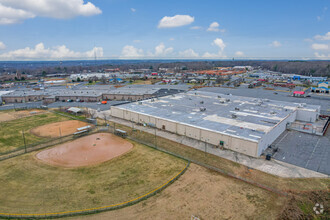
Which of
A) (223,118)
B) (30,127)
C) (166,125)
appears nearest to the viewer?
(166,125)

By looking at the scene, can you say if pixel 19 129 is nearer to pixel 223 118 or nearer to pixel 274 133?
pixel 223 118

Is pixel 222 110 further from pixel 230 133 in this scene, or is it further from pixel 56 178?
pixel 56 178

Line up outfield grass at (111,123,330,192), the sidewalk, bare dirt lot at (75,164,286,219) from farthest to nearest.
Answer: the sidewalk < outfield grass at (111,123,330,192) < bare dirt lot at (75,164,286,219)

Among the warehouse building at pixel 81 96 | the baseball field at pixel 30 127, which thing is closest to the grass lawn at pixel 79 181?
the baseball field at pixel 30 127

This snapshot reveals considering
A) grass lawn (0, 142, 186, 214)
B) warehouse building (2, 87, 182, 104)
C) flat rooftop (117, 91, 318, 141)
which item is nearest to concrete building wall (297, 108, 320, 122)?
flat rooftop (117, 91, 318, 141)

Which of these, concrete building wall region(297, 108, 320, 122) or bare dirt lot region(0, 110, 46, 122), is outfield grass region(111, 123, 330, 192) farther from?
bare dirt lot region(0, 110, 46, 122)

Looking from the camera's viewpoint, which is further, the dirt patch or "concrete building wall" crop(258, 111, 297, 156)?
"concrete building wall" crop(258, 111, 297, 156)

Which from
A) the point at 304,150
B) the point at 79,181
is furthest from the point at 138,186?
the point at 304,150
